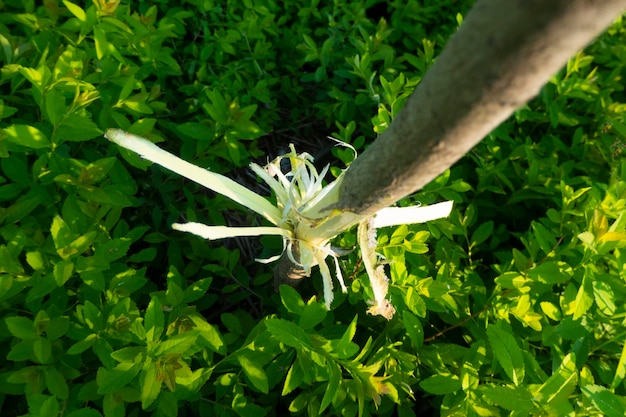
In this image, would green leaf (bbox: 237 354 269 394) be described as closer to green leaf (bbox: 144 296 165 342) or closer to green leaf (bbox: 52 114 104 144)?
green leaf (bbox: 144 296 165 342)

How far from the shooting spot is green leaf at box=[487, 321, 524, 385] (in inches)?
39.3

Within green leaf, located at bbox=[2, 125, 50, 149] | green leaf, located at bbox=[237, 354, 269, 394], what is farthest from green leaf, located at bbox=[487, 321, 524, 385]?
green leaf, located at bbox=[2, 125, 50, 149]

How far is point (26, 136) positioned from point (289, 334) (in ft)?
2.72

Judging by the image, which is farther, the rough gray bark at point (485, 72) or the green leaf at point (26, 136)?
the green leaf at point (26, 136)

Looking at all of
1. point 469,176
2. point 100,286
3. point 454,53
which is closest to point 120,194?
point 100,286

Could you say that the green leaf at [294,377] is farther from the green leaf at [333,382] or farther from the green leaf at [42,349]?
the green leaf at [42,349]

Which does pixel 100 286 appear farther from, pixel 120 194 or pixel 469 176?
pixel 469 176

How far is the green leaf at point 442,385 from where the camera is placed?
1096 mm

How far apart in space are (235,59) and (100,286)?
54.4 inches

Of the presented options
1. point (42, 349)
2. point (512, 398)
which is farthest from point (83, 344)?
point (512, 398)

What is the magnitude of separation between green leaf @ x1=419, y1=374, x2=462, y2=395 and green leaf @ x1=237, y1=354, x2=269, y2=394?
39 centimetres

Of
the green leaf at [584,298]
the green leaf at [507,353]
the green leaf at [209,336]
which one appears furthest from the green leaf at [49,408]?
the green leaf at [584,298]

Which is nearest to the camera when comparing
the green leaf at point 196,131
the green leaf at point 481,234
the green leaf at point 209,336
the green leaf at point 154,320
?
the green leaf at point 154,320

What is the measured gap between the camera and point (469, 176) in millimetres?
1884
